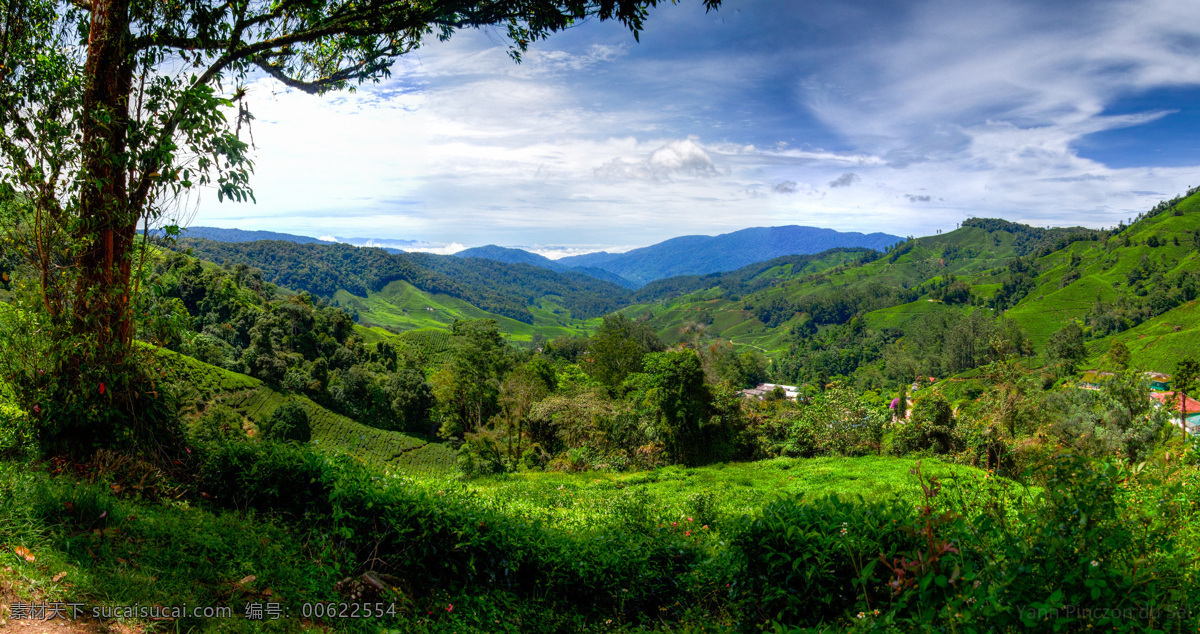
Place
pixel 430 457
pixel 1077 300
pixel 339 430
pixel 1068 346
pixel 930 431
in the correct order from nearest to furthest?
pixel 930 431
pixel 430 457
pixel 339 430
pixel 1068 346
pixel 1077 300

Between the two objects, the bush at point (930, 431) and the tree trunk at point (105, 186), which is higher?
the tree trunk at point (105, 186)

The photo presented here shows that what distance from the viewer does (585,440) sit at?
21406mm

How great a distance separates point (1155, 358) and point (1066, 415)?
83.5m

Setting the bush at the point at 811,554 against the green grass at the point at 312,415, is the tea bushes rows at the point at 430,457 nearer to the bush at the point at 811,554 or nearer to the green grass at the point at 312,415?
the green grass at the point at 312,415

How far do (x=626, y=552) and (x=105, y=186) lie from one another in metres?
6.23

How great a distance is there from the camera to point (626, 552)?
4.93m

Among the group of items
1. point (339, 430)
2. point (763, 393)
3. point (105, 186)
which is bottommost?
point (339, 430)

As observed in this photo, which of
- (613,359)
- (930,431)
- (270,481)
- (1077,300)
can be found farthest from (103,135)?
(1077,300)

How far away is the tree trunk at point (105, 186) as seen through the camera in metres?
5.00

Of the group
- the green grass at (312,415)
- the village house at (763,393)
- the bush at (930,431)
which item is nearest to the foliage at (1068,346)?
the village house at (763,393)

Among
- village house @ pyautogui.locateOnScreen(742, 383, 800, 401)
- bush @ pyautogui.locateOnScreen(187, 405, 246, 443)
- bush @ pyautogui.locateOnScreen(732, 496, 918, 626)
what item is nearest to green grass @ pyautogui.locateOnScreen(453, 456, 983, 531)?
bush @ pyautogui.locateOnScreen(732, 496, 918, 626)

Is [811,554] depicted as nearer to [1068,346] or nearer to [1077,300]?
[1068,346]

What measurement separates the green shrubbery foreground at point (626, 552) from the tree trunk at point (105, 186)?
1519 millimetres

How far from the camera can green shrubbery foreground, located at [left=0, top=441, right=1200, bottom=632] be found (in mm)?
2734
